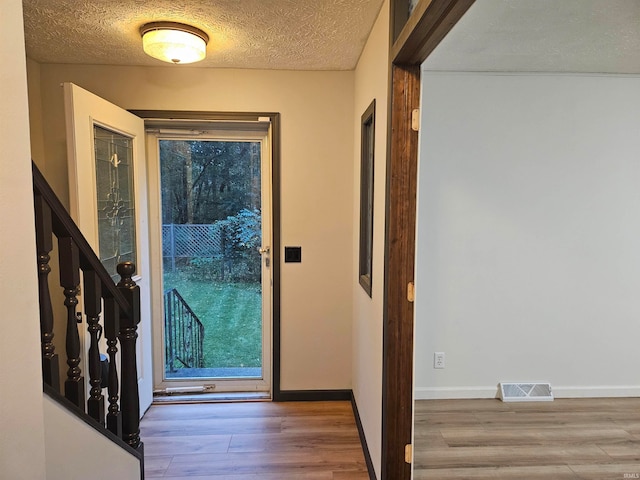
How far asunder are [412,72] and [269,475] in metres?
2.15

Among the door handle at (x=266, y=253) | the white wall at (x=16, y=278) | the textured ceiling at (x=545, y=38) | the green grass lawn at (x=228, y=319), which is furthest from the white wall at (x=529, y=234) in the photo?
the white wall at (x=16, y=278)

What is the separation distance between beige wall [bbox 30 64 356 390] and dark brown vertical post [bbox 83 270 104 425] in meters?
1.56

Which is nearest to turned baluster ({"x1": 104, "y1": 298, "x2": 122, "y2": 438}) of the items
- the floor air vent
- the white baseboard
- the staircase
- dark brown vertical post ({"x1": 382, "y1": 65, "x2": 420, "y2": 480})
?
the staircase

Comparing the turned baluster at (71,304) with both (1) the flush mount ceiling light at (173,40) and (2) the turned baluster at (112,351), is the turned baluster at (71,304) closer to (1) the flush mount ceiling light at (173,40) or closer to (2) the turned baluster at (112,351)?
(2) the turned baluster at (112,351)

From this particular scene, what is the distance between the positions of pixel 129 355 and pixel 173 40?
5.21ft

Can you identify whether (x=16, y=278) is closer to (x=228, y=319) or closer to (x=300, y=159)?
(x=300, y=159)

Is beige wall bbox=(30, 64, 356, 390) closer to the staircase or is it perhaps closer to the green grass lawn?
the green grass lawn

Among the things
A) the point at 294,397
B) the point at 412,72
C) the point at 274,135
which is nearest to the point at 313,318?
the point at 294,397

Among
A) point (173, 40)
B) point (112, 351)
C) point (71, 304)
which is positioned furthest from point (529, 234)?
point (71, 304)

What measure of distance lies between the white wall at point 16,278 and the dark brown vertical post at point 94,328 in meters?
0.52

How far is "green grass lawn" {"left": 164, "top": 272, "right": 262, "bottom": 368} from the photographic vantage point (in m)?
3.08

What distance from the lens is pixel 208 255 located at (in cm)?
304

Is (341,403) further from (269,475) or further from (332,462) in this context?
(269,475)

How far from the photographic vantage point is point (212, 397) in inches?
117
